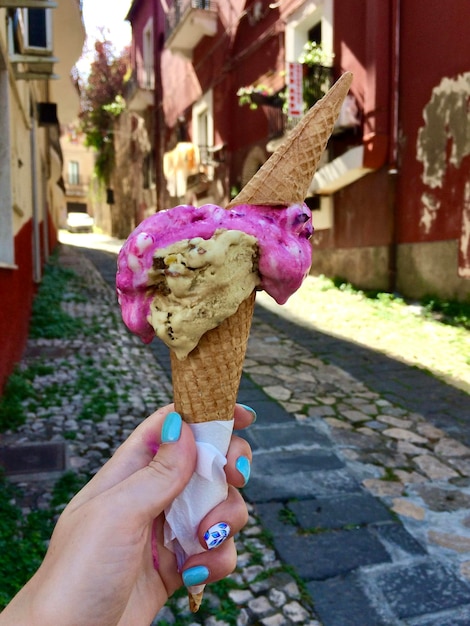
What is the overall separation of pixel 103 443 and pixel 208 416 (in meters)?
2.74

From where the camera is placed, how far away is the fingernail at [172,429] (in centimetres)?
157

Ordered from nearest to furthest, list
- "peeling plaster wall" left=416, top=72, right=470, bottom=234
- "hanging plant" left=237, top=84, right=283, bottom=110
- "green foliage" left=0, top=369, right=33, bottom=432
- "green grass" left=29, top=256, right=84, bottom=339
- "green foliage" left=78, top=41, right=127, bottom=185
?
1. "green foliage" left=0, top=369, right=33, bottom=432
2. "green grass" left=29, top=256, right=84, bottom=339
3. "peeling plaster wall" left=416, top=72, right=470, bottom=234
4. "hanging plant" left=237, top=84, right=283, bottom=110
5. "green foliage" left=78, top=41, right=127, bottom=185

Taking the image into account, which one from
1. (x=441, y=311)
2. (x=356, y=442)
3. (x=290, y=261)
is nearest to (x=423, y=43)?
(x=441, y=311)

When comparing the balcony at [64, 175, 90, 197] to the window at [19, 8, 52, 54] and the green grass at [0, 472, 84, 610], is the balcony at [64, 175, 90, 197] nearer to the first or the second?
the window at [19, 8, 52, 54]

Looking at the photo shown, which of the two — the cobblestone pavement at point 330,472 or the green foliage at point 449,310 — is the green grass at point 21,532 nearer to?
the cobblestone pavement at point 330,472

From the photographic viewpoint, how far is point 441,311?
27.5 feet

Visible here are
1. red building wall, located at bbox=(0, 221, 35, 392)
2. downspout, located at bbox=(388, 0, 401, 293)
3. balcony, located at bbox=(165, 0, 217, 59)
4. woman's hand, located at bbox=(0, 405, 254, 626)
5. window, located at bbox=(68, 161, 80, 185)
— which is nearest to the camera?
woman's hand, located at bbox=(0, 405, 254, 626)

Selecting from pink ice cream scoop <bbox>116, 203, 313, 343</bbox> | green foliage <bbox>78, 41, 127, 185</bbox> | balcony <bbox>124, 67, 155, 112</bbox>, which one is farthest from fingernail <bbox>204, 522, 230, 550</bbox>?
green foliage <bbox>78, 41, 127, 185</bbox>

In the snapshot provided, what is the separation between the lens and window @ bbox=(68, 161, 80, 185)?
48.3 metres

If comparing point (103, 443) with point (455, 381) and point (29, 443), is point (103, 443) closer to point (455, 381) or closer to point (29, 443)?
point (29, 443)

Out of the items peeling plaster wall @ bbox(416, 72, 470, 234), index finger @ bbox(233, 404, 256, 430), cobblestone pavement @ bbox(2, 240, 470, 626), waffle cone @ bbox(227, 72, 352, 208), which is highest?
peeling plaster wall @ bbox(416, 72, 470, 234)

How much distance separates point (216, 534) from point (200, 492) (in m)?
0.13

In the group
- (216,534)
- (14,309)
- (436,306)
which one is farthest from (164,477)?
(436,306)

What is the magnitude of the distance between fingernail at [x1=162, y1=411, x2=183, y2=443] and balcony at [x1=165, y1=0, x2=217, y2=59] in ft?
53.2
